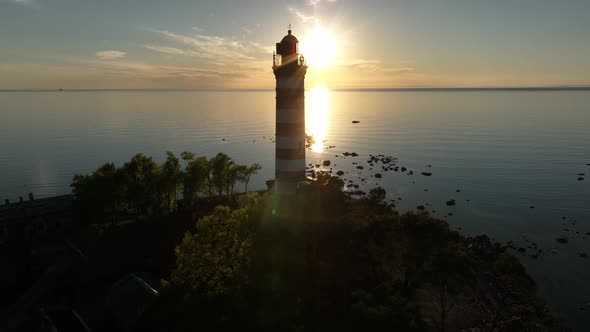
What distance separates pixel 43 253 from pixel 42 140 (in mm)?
126248

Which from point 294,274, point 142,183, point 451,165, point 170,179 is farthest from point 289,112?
point 451,165

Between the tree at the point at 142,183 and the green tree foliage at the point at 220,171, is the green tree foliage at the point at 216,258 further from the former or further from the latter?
the green tree foliage at the point at 220,171

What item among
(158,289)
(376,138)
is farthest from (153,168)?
(376,138)

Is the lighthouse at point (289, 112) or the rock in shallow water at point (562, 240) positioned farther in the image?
the rock in shallow water at point (562, 240)

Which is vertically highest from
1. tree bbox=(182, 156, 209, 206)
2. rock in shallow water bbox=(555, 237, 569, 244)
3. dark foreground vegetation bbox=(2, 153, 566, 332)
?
tree bbox=(182, 156, 209, 206)

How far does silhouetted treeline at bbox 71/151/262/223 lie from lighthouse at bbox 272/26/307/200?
87.8 ft

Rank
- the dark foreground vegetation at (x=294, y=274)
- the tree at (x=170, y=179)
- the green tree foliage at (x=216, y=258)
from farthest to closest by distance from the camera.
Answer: the tree at (x=170, y=179) < the green tree foliage at (x=216, y=258) < the dark foreground vegetation at (x=294, y=274)

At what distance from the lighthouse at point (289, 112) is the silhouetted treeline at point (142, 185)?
26.8 metres

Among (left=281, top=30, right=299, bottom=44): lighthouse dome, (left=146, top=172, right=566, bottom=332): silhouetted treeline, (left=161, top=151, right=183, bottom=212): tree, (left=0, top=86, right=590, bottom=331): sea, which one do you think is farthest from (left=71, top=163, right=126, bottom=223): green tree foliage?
(left=0, top=86, right=590, bottom=331): sea

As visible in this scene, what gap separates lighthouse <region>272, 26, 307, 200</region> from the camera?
107ft

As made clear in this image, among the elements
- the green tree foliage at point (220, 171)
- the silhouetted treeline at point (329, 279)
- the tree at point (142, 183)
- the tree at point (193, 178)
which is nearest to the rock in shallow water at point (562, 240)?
the silhouetted treeline at point (329, 279)

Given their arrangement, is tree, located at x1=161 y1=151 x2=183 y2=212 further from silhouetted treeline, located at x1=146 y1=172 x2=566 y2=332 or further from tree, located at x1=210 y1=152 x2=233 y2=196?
silhouetted treeline, located at x1=146 y1=172 x2=566 y2=332

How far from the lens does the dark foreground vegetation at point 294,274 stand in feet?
83.9

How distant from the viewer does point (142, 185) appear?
51969 mm
